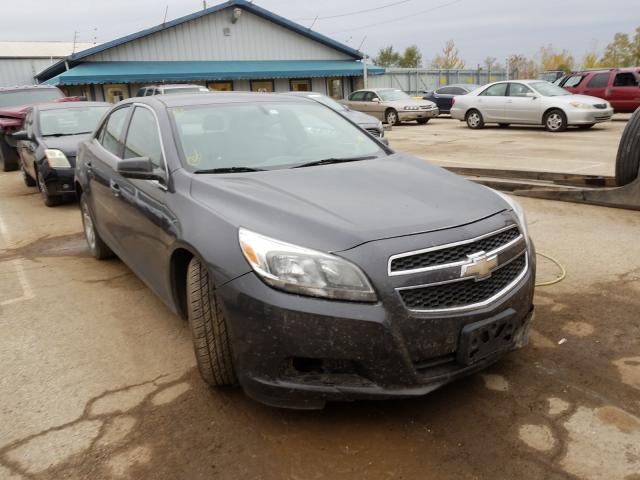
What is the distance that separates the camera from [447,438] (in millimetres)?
2543

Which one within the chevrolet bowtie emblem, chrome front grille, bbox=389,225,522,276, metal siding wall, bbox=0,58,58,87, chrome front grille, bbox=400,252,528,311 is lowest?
chrome front grille, bbox=400,252,528,311

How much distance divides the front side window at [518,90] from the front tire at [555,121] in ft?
3.61

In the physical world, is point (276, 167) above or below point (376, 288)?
above

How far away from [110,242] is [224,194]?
7.22 ft

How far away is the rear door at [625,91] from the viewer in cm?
1864

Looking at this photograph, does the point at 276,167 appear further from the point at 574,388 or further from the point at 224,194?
the point at 574,388

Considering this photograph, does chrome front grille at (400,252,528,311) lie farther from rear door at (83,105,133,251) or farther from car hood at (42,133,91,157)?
car hood at (42,133,91,157)

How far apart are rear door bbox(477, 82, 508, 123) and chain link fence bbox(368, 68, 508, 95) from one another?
18.2m

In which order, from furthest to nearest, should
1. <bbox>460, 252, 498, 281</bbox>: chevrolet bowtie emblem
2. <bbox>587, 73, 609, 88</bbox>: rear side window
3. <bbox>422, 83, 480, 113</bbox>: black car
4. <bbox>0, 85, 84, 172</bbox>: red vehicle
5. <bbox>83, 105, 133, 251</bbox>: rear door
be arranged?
1. <bbox>422, 83, 480, 113</bbox>: black car
2. <bbox>587, 73, 609, 88</bbox>: rear side window
3. <bbox>0, 85, 84, 172</bbox>: red vehicle
4. <bbox>83, 105, 133, 251</bbox>: rear door
5. <bbox>460, 252, 498, 281</bbox>: chevrolet bowtie emblem

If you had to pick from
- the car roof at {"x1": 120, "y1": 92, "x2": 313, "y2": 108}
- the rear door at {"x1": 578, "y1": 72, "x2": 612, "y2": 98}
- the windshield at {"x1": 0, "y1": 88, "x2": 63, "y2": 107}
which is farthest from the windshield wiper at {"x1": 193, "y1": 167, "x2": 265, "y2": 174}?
the rear door at {"x1": 578, "y1": 72, "x2": 612, "y2": 98}

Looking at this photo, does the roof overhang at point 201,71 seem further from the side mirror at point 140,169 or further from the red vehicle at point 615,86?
the side mirror at point 140,169

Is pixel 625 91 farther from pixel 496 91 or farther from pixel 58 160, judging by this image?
pixel 58 160

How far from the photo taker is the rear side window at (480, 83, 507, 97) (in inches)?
695

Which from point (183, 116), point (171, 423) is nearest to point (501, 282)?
point (171, 423)
